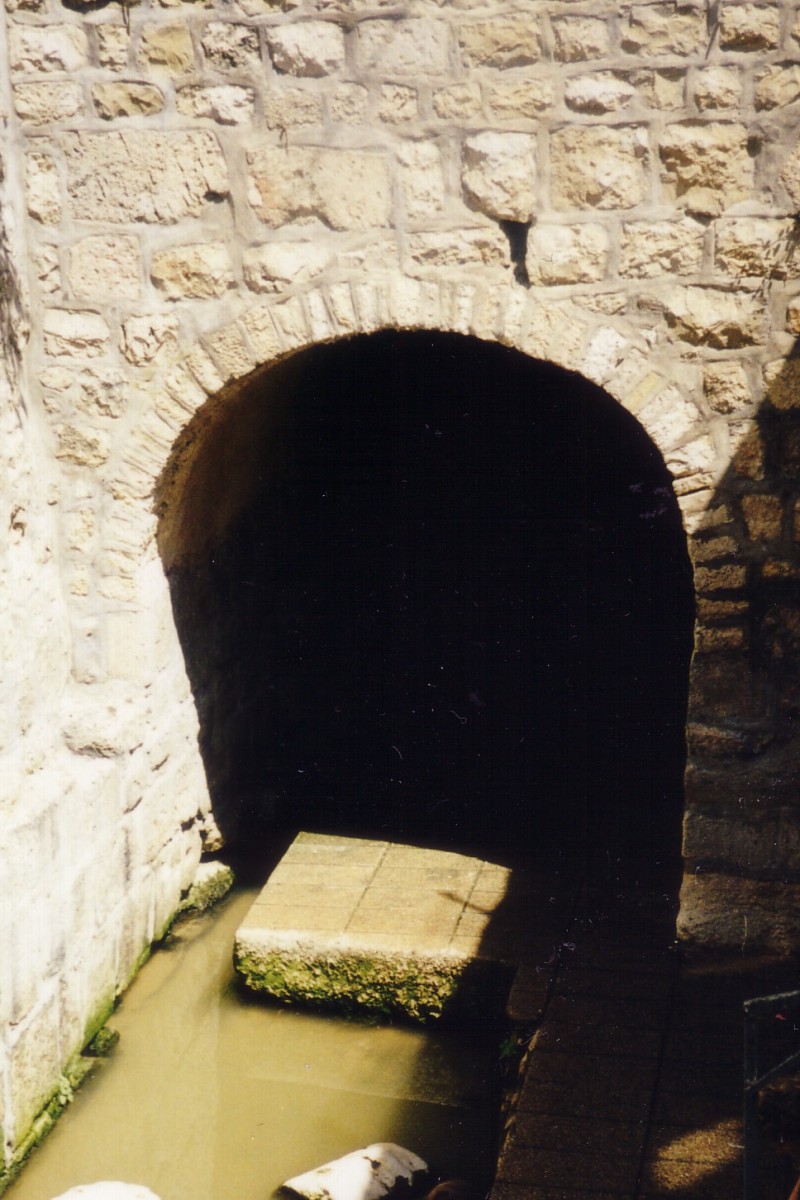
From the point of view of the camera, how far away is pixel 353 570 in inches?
295

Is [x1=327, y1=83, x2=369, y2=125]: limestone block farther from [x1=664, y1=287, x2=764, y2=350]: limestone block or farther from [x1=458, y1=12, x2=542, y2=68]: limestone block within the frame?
[x1=664, y1=287, x2=764, y2=350]: limestone block

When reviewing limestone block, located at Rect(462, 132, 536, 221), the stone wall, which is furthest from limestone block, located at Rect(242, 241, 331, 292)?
limestone block, located at Rect(462, 132, 536, 221)

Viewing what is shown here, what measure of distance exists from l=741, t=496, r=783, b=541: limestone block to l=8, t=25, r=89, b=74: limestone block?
8.87 feet

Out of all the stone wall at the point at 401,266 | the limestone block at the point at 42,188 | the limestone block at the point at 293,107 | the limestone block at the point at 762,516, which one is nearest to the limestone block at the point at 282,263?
the stone wall at the point at 401,266

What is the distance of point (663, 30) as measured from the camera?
12.6 feet

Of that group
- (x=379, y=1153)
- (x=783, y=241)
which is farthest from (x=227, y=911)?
(x=783, y=241)

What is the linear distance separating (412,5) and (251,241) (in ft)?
3.03

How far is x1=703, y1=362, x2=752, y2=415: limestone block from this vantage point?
4.02 meters

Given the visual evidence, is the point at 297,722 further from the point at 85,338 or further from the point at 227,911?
the point at 85,338

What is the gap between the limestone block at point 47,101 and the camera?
165 inches

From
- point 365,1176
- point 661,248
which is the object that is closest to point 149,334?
point 661,248

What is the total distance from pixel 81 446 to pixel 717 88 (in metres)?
2.49

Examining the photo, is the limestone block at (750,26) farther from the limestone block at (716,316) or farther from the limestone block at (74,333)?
the limestone block at (74,333)

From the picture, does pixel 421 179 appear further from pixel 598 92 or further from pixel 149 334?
pixel 149 334
